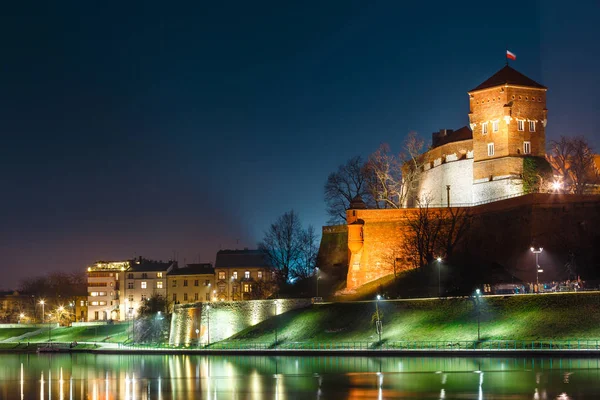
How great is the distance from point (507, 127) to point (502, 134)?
0.79 metres

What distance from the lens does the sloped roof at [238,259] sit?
13488cm

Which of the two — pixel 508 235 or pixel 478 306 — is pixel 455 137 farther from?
pixel 478 306

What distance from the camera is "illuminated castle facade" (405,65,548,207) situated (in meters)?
85.9

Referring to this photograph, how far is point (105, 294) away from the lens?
140 m

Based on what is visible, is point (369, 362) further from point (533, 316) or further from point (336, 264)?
point (336, 264)

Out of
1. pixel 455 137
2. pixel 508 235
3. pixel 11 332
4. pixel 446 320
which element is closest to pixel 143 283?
pixel 11 332

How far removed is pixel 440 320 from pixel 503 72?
29202 millimetres

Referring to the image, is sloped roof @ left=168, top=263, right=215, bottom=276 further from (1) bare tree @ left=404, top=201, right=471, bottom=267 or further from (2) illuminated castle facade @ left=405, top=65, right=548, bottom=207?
(1) bare tree @ left=404, top=201, right=471, bottom=267

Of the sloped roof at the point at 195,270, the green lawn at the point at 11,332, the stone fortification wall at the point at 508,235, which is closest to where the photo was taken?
the stone fortification wall at the point at 508,235

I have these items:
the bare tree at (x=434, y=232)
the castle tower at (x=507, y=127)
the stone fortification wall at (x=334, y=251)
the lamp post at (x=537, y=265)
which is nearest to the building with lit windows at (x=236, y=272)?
the stone fortification wall at (x=334, y=251)

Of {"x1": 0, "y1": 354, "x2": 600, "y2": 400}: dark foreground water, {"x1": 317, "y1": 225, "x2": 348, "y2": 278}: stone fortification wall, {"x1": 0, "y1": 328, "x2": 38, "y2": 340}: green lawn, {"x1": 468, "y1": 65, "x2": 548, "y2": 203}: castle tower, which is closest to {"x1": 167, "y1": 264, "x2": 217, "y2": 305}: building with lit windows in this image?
{"x1": 0, "y1": 328, "x2": 38, "y2": 340}: green lawn

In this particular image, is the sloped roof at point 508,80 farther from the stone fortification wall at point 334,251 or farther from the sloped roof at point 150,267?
the sloped roof at point 150,267

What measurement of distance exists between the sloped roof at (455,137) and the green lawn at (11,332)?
56703mm

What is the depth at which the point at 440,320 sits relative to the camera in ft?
227
